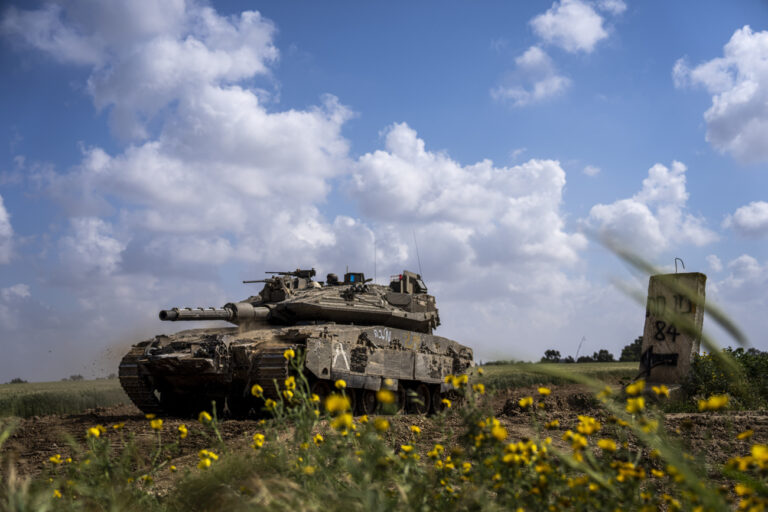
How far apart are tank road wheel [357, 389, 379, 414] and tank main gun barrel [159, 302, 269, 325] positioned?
9.18 feet

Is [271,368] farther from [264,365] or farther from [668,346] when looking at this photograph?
[668,346]

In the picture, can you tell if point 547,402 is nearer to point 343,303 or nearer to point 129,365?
point 343,303

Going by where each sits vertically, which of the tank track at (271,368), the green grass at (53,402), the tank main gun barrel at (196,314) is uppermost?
the tank main gun barrel at (196,314)

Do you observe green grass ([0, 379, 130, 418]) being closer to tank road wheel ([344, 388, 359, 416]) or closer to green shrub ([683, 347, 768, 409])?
tank road wheel ([344, 388, 359, 416])

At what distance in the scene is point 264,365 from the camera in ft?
36.2

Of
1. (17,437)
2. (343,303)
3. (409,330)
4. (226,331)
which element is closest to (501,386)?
(409,330)

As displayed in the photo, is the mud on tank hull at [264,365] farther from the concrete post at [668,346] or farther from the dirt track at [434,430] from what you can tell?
the concrete post at [668,346]

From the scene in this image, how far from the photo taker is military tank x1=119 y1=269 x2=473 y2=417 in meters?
11.7

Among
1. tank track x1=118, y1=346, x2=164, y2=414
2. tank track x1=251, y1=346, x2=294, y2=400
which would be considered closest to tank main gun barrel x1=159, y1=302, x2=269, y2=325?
tank track x1=118, y1=346, x2=164, y2=414

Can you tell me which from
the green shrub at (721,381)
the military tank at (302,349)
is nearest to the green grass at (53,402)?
the military tank at (302,349)

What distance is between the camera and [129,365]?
12875 millimetres

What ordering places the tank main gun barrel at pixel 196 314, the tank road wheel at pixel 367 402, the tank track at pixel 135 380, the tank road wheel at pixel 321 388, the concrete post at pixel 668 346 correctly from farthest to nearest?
the tank road wheel at pixel 367 402, the tank track at pixel 135 380, the tank main gun barrel at pixel 196 314, the tank road wheel at pixel 321 388, the concrete post at pixel 668 346

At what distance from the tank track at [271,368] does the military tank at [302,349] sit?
0.06ft

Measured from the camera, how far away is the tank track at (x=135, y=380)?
12.8 m
